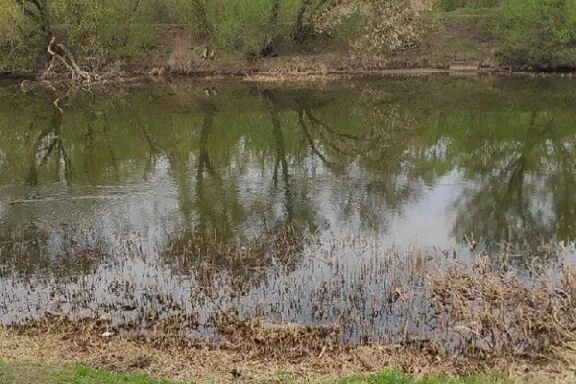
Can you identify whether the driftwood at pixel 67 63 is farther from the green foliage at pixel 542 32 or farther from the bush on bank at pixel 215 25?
the green foliage at pixel 542 32

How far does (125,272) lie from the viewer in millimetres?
13805

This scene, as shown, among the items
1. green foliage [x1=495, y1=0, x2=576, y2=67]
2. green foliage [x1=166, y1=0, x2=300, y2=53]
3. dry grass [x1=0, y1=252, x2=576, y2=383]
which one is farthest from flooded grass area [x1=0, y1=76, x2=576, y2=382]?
green foliage [x1=166, y1=0, x2=300, y2=53]

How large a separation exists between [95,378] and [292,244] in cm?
741

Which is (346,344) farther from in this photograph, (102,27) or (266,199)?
(102,27)

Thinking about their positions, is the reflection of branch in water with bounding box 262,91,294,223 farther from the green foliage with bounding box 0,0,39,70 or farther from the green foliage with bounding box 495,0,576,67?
the green foliage with bounding box 0,0,39,70

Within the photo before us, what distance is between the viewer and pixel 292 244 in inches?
602

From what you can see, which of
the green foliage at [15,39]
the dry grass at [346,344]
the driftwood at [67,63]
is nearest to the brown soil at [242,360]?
the dry grass at [346,344]

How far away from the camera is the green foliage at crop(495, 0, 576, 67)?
1778 inches

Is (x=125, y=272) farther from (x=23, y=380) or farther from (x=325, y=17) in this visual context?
(x=325, y=17)

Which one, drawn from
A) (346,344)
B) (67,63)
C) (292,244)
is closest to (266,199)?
(292,244)

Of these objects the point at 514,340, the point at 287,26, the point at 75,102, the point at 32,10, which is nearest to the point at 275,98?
the point at 75,102

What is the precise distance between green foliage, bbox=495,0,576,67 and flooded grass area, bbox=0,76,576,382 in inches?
678

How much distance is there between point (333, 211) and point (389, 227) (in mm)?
1908

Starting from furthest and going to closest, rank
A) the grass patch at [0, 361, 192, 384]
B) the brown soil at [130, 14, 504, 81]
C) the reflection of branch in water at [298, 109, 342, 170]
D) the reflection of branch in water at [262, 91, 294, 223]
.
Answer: the brown soil at [130, 14, 504, 81], the reflection of branch in water at [298, 109, 342, 170], the reflection of branch in water at [262, 91, 294, 223], the grass patch at [0, 361, 192, 384]
